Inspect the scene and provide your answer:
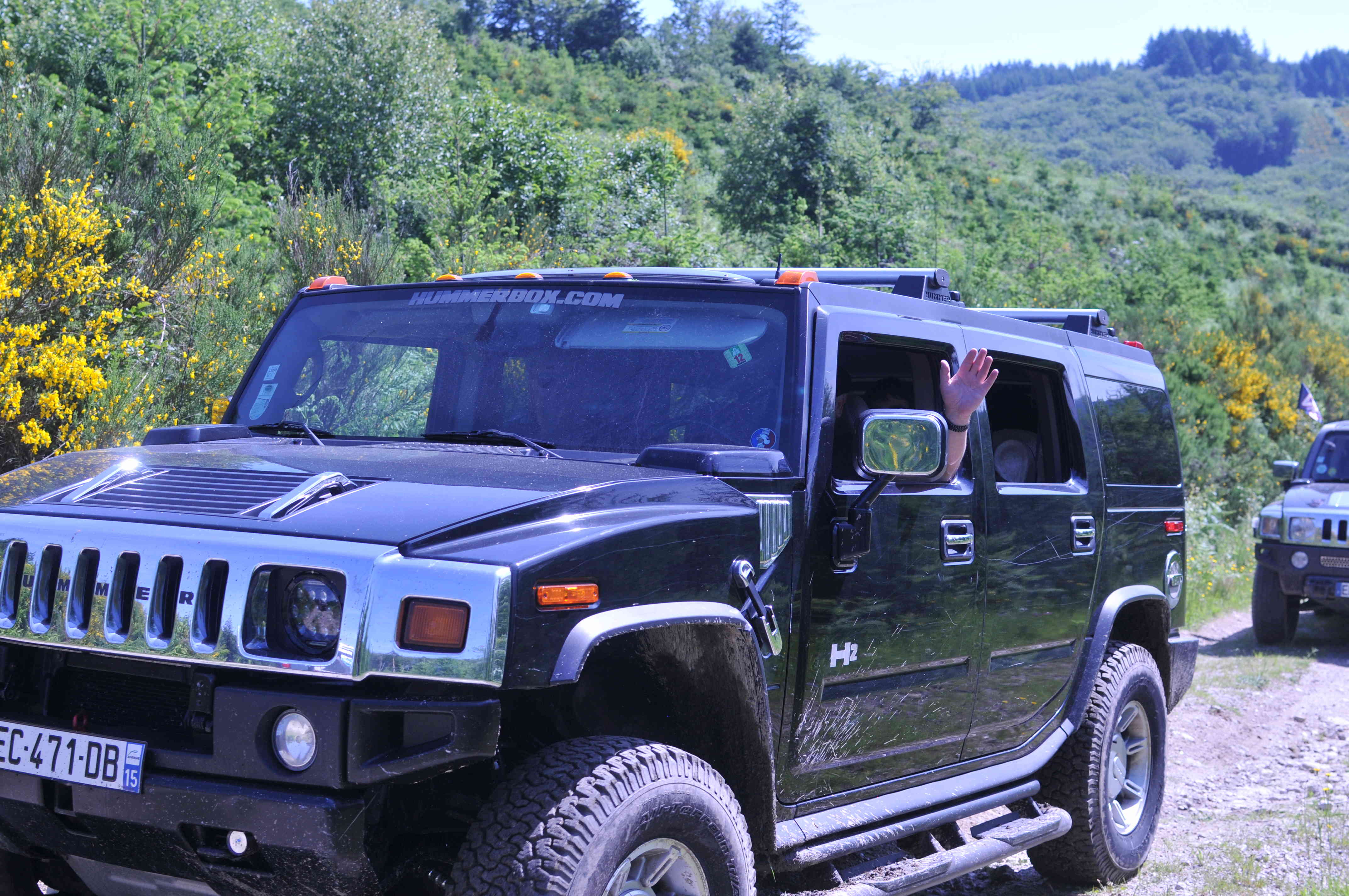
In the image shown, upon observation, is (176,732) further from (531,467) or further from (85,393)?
(85,393)

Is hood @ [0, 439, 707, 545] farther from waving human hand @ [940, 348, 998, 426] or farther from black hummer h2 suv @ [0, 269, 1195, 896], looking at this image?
waving human hand @ [940, 348, 998, 426]

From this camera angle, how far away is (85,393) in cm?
720

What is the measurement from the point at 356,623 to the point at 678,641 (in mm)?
816

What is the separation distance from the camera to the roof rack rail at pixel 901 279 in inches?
160

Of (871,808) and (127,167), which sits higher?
(127,167)

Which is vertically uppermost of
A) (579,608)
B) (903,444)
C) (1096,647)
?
(903,444)

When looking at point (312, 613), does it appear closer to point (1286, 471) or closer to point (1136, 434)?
point (1136, 434)

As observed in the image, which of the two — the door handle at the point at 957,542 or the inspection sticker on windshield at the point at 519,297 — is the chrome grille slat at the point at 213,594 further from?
the door handle at the point at 957,542

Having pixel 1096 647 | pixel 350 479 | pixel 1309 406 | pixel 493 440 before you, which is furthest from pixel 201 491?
pixel 1309 406

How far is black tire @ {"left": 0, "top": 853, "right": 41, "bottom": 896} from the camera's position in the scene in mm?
3078

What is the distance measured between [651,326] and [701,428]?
37 centimetres

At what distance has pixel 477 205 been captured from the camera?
15.9 meters

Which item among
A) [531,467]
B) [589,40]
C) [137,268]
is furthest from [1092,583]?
[589,40]

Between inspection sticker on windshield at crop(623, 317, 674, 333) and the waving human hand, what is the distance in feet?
2.71
